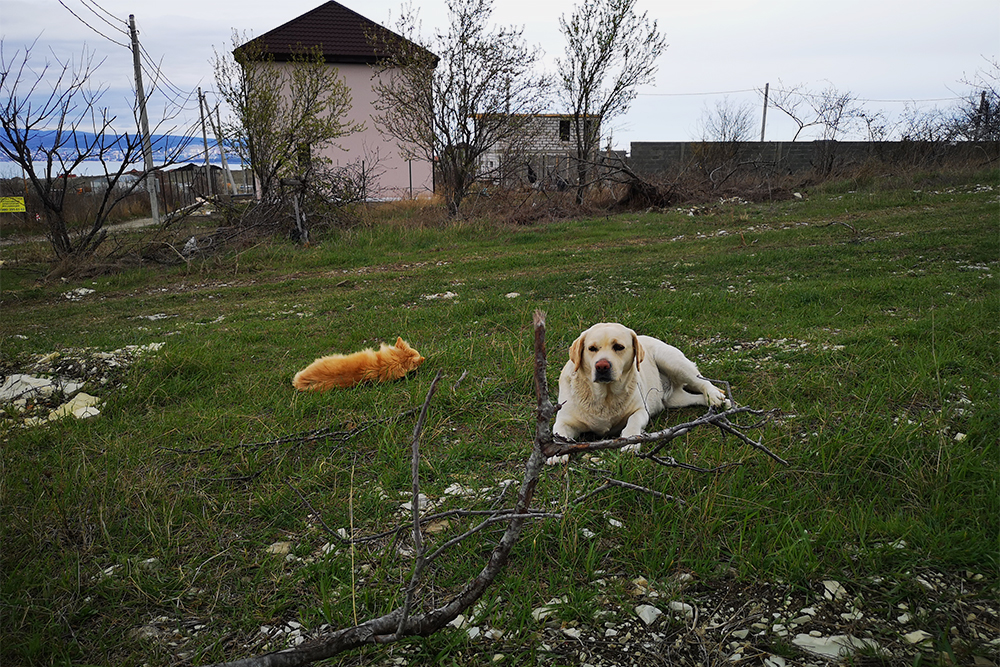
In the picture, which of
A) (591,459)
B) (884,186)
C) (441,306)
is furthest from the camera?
(884,186)

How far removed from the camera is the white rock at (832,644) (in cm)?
171

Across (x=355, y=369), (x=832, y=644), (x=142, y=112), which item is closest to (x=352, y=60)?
(x=142, y=112)

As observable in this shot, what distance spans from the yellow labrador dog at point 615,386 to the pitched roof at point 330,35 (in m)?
22.9

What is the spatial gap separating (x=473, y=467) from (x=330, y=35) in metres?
25.2

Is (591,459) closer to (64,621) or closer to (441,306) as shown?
(64,621)

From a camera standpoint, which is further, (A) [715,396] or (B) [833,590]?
(A) [715,396]

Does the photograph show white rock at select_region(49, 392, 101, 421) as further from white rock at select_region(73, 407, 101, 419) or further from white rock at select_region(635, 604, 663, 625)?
white rock at select_region(635, 604, 663, 625)

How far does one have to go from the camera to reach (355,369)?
4070 millimetres

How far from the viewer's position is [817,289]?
5715 mm

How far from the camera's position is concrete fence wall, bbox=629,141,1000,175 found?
19172 mm

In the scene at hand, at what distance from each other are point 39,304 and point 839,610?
1008 centimetres

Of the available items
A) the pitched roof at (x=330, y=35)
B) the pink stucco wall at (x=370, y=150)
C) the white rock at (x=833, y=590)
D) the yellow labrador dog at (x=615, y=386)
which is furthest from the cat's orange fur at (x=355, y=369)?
the pitched roof at (x=330, y=35)

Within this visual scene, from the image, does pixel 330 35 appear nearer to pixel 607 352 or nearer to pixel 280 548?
pixel 607 352

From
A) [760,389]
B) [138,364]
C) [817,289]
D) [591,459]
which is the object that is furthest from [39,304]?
[817,289]
